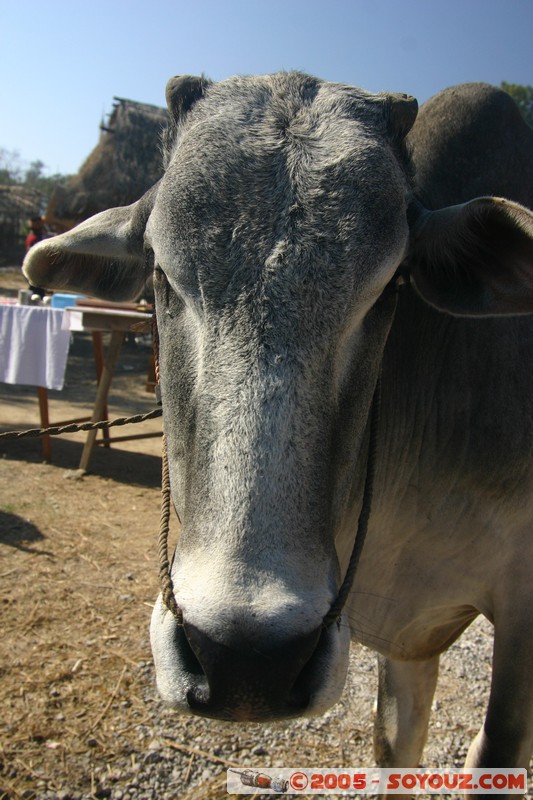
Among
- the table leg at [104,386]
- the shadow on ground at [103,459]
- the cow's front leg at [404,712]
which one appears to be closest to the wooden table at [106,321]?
the table leg at [104,386]

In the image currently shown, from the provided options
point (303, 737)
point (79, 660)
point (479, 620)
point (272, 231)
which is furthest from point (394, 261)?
point (479, 620)

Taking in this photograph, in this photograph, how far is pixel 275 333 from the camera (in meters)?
1.61

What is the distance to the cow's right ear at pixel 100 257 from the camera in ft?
7.95

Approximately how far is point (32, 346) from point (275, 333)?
710 cm

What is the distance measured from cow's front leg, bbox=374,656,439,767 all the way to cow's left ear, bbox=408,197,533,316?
1.97 m

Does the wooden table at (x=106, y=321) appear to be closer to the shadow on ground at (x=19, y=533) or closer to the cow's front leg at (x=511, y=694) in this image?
the shadow on ground at (x=19, y=533)

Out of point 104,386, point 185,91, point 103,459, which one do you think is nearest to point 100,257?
point 185,91

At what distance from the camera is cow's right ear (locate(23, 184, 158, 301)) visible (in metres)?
2.42

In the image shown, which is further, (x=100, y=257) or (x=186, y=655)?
(x=100, y=257)

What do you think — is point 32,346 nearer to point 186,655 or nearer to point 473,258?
point 473,258

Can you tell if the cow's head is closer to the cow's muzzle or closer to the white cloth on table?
the cow's muzzle

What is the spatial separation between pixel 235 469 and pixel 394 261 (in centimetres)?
76

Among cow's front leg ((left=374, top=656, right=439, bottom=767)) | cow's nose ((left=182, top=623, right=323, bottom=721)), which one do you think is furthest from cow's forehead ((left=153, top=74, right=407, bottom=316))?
cow's front leg ((left=374, top=656, right=439, bottom=767))

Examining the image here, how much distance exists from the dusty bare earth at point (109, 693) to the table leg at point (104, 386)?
1.20m
